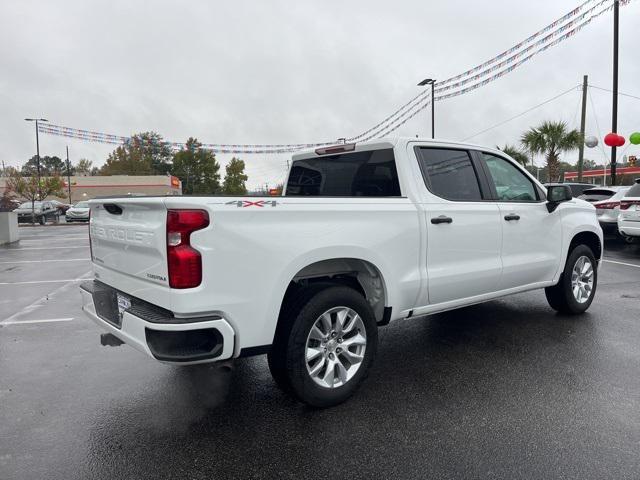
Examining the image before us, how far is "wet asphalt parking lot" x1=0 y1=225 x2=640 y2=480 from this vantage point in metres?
2.67

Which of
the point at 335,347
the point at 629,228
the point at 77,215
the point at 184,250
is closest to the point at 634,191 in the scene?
the point at 629,228

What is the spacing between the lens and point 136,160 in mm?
83812

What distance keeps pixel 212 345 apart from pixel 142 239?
0.79 meters

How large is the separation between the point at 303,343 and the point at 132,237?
1304 millimetres

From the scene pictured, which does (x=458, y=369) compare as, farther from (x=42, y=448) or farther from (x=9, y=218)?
(x=9, y=218)

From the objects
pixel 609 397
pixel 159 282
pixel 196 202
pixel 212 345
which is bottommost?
pixel 609 397

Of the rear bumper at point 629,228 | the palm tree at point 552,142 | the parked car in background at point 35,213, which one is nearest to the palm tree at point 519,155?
the palm tree at point 552,142

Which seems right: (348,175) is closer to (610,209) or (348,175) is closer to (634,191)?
(634,191)

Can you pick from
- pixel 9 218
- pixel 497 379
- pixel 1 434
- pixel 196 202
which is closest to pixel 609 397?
pixel 497 379

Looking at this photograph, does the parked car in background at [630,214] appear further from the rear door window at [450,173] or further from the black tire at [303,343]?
the black tire at [303,343]

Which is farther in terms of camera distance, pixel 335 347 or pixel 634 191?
pixel 634 191

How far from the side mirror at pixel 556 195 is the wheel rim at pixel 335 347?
9.17ft

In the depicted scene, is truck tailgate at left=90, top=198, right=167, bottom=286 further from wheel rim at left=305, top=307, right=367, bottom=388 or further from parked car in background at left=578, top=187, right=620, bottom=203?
parked car in background at left=578, top=187, right=620, bottom=203

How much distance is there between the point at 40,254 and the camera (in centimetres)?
1298
